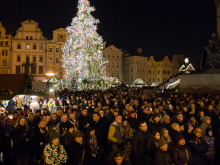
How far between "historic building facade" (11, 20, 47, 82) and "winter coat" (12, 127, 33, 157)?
159 feet

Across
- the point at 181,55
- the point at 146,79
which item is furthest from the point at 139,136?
the point at 181,55

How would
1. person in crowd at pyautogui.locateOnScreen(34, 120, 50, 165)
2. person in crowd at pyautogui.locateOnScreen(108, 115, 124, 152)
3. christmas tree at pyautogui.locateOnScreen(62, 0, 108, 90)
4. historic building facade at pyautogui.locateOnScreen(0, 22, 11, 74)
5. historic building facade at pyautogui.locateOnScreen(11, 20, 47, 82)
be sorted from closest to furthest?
1. person in crowd at pyautogui.locateOnScreen(34, 120, 50, 165)
2. person in crowd at pyautogui.locateOnScreen(108, 115, 124, 152)
3. christmas tree at pyautogui.locateOnScreen(62, 0, 108, 90)
4. historic building facade at pyautogui.locateOnScreen(11, 20, 47, 82)
5. historic building facade at pyautogui.locateOnScreen(0, 22, 11, 74)

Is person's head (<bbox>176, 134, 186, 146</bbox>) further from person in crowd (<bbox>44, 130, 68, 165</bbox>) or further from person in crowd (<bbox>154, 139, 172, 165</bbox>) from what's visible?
person in crowd (<bbox>44, 130, 68, 165</bbox>)

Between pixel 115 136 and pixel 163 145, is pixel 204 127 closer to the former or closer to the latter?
pixel 115 136

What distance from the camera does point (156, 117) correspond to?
21.4 ft


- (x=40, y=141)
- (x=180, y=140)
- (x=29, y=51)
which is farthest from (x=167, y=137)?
(x=29, y=51)

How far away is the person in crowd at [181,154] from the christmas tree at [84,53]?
22.0 metres

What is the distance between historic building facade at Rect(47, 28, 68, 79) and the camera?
5347 centimetres

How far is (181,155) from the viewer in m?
4.80

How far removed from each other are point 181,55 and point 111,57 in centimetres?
2458

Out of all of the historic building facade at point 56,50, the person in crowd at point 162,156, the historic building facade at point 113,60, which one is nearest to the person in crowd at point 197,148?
the person in crowd at point 162,156

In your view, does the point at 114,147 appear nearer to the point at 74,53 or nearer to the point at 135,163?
the point at 135,163

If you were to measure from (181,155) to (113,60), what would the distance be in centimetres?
6067

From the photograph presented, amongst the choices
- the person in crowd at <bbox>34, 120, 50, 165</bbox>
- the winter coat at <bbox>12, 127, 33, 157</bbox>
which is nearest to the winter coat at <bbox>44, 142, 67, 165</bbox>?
the winter coat at <bbox>12, 127, 33, 157</bbox>
